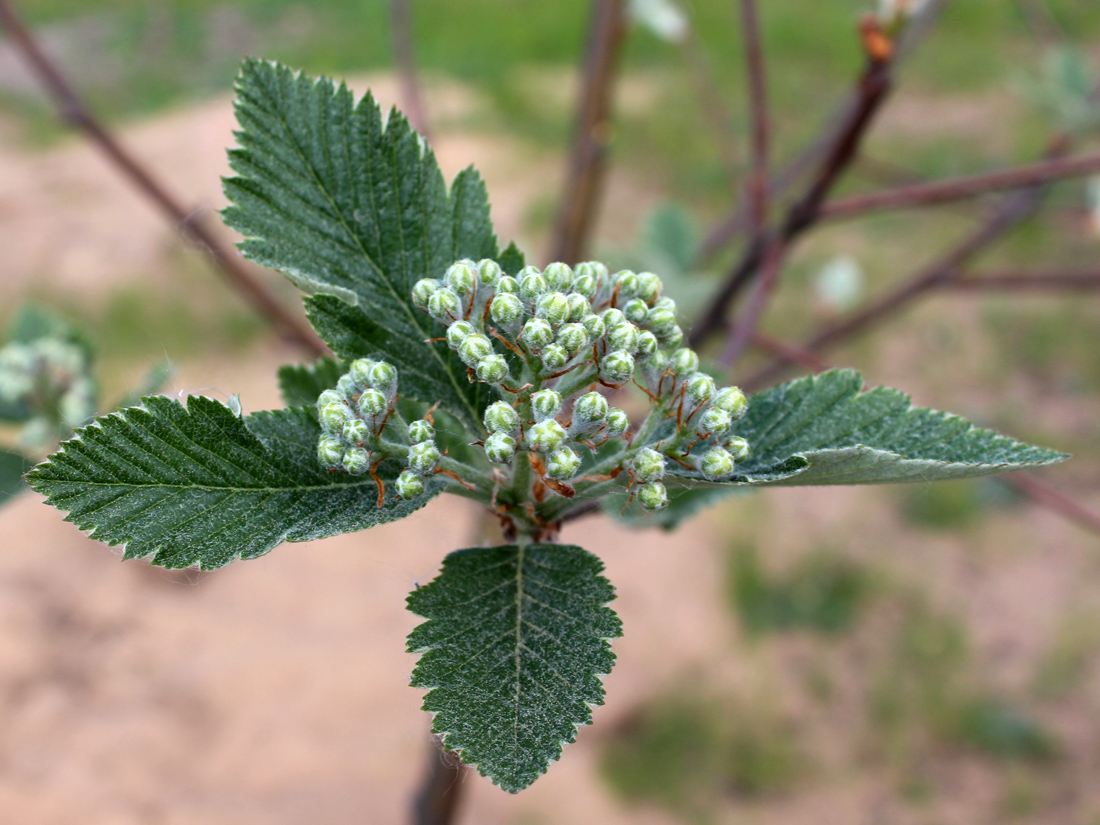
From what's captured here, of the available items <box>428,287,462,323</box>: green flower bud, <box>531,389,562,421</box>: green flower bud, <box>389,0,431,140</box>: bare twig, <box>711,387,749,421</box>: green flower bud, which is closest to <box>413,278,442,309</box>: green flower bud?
<box>428,287,462,323</box>: green flower bud

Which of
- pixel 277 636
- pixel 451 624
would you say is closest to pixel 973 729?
pixel 277 636

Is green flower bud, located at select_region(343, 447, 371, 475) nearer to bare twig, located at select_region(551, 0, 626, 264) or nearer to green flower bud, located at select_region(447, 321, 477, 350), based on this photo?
green flower bud, located at select_region(447, 321, 477, 350)

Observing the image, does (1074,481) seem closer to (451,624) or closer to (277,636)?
(277,636)

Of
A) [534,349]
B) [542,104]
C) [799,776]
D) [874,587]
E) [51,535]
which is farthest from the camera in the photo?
[542,104]

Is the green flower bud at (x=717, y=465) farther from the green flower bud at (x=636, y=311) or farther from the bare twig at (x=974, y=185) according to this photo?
the bare twig at (x=974, y=185)

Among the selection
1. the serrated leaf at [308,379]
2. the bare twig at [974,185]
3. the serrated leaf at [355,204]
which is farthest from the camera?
the bare twig at [974,185]

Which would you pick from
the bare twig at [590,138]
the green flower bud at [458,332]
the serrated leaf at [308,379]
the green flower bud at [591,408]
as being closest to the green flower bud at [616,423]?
the green flower bud at [591,408]

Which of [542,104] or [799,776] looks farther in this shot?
[542,104]
